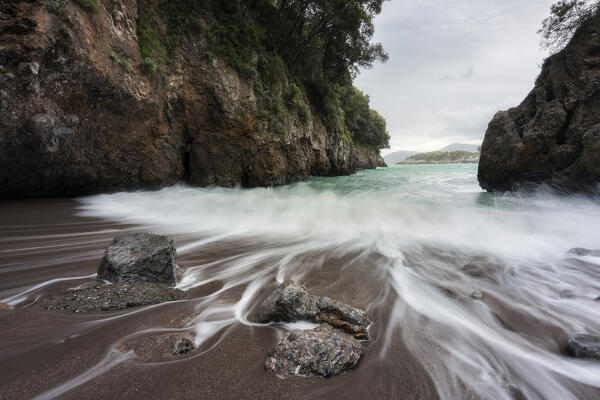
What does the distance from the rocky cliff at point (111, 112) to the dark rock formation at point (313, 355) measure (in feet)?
24.7

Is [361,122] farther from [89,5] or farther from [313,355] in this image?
[313,355]

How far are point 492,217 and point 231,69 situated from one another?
10.2 m

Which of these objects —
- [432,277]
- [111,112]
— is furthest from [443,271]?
[111,112]

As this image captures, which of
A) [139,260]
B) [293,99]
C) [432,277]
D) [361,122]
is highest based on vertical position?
[361,122]

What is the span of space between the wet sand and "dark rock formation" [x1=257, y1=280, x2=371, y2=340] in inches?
4.1

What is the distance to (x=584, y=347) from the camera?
1508mm

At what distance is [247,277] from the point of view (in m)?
2.73

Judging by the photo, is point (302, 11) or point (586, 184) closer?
point (586, 184)

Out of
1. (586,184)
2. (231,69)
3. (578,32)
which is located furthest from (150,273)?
(578,32)

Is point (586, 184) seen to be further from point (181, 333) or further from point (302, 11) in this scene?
point (302, 11)

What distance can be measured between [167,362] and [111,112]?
7.66 meters

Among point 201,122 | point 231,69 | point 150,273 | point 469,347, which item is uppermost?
point 231,69

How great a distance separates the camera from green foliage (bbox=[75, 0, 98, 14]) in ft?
17.5

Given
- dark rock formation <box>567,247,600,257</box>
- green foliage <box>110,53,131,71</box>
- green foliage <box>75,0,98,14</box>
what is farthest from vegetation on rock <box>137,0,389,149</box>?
dark rock formation <box>567,247,600,257</box>
